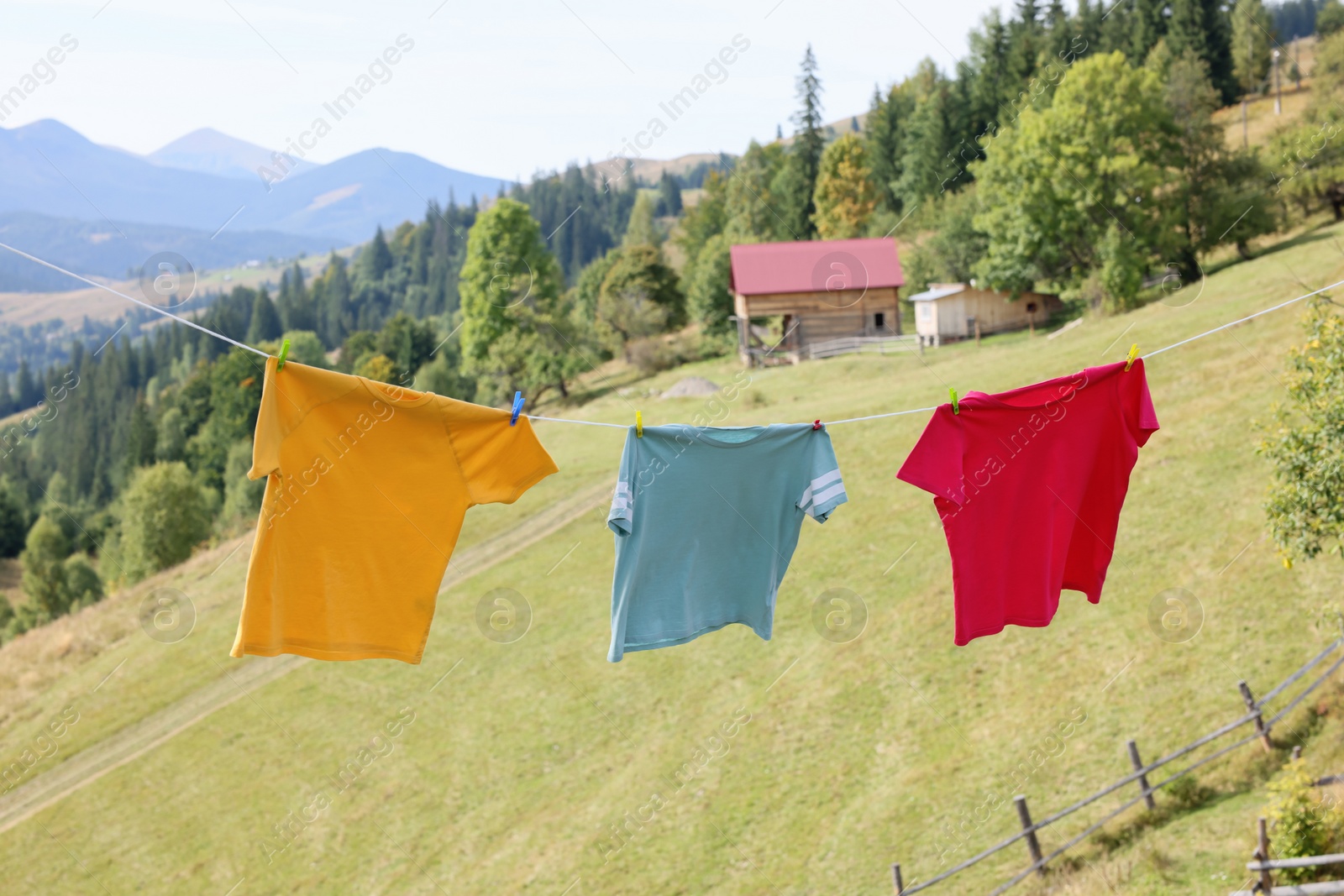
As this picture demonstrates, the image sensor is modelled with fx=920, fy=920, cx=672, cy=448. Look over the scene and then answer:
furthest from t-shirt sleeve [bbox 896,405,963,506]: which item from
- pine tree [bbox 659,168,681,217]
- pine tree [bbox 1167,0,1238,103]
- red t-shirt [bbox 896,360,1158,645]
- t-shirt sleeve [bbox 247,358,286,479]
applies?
pine tree [bbox 659,168,681,217]

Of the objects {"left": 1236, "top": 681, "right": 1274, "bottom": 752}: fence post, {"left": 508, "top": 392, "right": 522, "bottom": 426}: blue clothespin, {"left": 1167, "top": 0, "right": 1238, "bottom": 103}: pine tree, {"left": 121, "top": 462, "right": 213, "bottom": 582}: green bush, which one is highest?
{"left": 1167, "top": 0, "right": 1238, "bottom": 103}: pine tree

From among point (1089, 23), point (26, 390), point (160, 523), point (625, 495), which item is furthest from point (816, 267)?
point (26, 390)

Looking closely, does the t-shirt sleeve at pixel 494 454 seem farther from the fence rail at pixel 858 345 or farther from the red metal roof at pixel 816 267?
the red metal roof at pixel 816 267

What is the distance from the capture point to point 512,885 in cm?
1516

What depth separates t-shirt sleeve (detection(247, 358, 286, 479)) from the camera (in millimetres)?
5609

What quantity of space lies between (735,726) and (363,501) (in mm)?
13169

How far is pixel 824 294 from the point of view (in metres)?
46.4

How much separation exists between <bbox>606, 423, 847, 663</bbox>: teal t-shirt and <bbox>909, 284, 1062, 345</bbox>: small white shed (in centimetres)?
4113

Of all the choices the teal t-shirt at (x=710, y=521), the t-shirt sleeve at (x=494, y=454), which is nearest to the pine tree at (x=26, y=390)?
the t-shirt sleeve at (x=494, y=454)

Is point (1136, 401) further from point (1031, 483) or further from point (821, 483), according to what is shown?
point (821, 483)

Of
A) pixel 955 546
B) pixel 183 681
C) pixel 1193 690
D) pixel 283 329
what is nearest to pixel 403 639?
pixel 955 546

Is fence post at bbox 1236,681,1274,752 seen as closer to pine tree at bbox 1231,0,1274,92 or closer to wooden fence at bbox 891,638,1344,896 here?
wooden fence at bbox 891,638,1344,896

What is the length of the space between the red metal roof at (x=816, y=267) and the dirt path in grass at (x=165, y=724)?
2361 centimetres

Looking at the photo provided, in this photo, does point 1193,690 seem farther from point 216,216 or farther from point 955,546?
point 216,216
